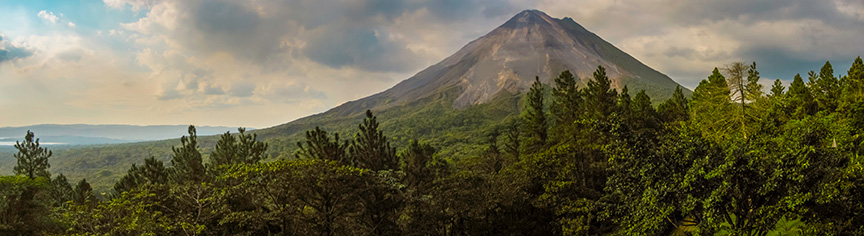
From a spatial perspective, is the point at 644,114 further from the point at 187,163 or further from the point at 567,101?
the point at 187,163

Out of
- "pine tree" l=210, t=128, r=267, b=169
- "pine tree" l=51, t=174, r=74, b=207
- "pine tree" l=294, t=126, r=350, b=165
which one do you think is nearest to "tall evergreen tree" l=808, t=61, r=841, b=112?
"pine tree" l=294, t=126, r=350, b=165

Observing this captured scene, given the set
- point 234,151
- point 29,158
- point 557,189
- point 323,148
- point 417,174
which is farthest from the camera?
point 29,158

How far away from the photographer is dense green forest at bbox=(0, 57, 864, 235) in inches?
395

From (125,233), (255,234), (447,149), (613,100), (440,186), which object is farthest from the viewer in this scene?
(447,149)

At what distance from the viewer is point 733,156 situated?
32.1 feet

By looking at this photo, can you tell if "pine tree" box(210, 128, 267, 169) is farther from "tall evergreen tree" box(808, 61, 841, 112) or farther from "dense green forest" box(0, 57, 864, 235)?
"tall evergreen tree" box(808, 61, 841, 112)

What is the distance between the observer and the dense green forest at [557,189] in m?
10.0

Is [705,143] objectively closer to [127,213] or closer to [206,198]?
[206,198]

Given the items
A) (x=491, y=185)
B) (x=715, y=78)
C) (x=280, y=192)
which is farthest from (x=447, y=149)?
(x=280, y=192)

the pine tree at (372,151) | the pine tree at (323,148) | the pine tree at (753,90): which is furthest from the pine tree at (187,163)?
the pine tree at (753,90)

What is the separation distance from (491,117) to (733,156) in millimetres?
163512

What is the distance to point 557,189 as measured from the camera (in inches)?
858

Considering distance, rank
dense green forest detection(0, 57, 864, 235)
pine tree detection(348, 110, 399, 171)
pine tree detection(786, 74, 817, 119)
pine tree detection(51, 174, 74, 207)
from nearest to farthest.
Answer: dense green forest detection(0, 57, 864, 235), pine tree detection(348, 110, 399, 171), pine tree detection(786, 74, 817, 119), pine tree detection(51, 174, 74, 207)

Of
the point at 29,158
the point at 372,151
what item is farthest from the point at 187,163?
the point at 29,158
